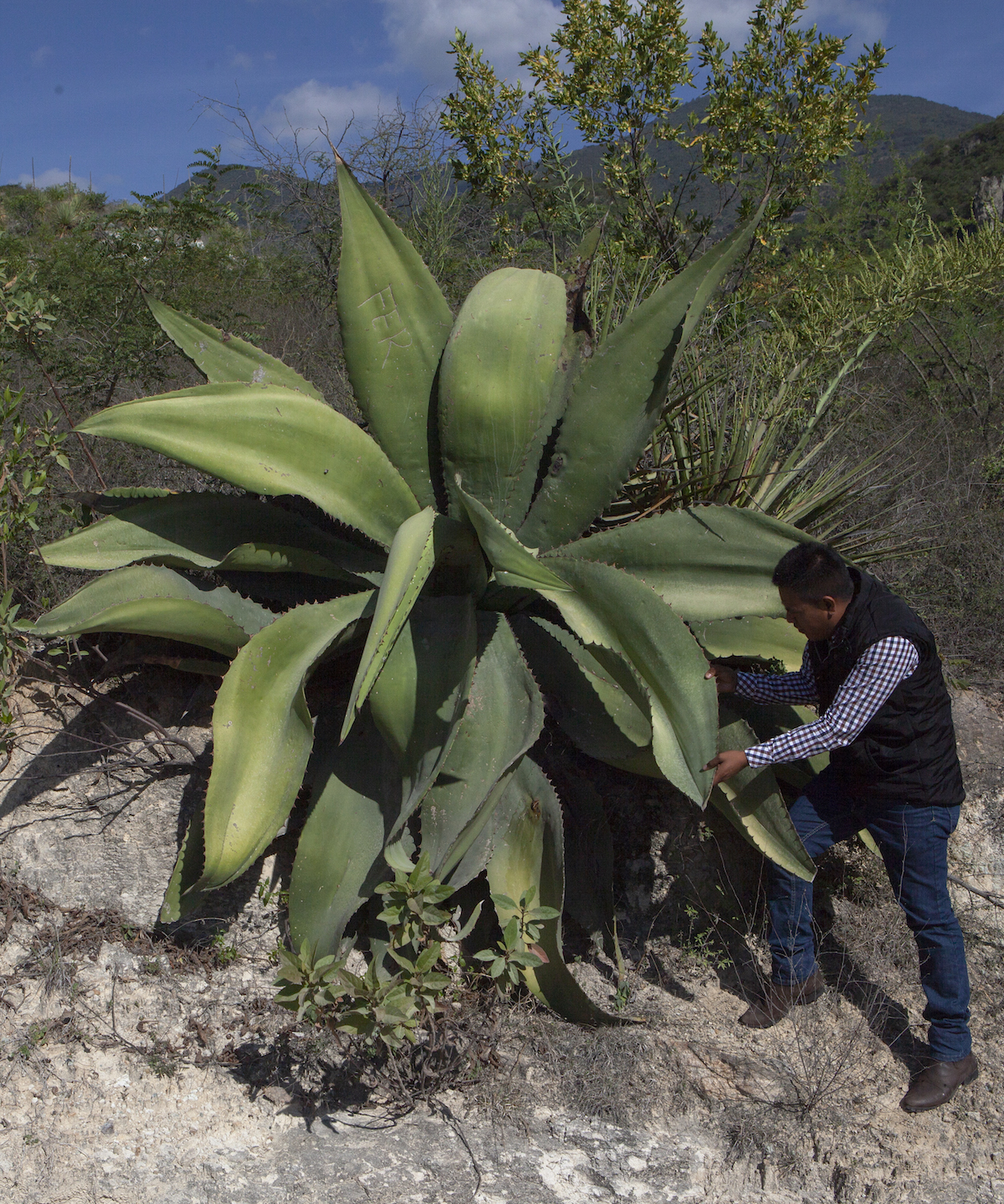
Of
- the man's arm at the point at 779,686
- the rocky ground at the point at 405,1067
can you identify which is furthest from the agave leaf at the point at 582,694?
the rocky ground at the point at 405,1067

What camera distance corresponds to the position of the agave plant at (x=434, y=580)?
2076 mm

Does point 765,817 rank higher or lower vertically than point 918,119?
lower

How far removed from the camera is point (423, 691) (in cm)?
224

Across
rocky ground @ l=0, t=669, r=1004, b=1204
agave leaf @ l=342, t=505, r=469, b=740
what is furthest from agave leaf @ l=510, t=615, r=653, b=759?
rocky ground @ l=0, t=669, r=1004, b=1204

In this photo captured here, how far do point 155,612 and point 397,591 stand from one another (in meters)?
0.74

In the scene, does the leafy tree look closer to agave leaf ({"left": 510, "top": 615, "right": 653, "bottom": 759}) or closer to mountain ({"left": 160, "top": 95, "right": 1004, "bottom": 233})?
mountain ({"left": 160, "top": 95, "right": 1004, "bottom": 233})

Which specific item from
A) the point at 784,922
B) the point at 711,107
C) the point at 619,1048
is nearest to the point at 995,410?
the point at 711,107

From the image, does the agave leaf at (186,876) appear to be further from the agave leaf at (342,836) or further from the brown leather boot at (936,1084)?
the brown leather boot at (936,1084)

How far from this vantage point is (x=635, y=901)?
2.77 metres

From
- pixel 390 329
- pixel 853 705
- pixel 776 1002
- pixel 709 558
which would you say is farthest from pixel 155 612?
pixel 776 1002

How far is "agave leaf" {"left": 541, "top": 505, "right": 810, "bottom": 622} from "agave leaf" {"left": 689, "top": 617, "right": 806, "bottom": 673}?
14 centimetres

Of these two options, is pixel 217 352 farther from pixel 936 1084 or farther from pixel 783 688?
pixel 936 1084

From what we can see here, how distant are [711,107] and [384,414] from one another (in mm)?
3024

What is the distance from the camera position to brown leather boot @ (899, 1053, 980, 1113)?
7.52ft
